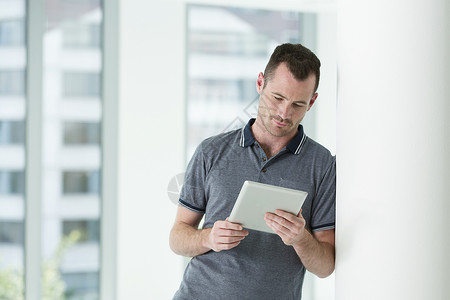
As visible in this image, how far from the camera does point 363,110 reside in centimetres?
117

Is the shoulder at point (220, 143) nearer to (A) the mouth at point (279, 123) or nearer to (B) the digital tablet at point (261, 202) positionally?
(A) the mouth at point (279, 123)

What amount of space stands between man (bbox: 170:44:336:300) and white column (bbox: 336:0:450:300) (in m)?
0.28

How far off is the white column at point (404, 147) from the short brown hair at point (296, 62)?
293 mm

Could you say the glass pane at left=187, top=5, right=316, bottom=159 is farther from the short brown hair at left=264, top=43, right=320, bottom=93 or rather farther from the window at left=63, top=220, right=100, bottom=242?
the short brown hair at left=264, top=43, right=320, bottom=93

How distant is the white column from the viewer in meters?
1.10

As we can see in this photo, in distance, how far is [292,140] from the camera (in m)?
1.55

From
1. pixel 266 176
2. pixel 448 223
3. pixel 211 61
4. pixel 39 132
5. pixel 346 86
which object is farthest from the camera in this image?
pixel 211 61

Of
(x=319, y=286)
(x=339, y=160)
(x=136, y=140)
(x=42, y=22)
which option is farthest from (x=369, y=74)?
(x=319, y=286)

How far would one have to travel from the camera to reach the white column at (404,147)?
3.60ft

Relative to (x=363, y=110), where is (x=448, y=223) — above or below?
below

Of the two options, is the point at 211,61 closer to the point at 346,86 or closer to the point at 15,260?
the point at 15,260

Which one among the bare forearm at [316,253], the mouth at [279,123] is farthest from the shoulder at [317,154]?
the bare forearm at [316,253]

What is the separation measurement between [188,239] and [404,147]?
0.68m

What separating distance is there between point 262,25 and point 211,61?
1.58 ft
